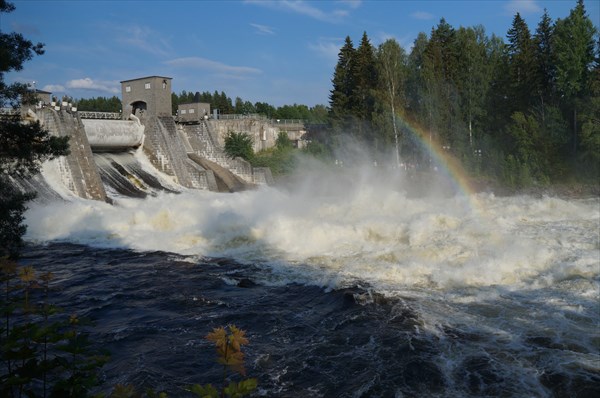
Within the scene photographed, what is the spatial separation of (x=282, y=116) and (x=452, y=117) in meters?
57.6

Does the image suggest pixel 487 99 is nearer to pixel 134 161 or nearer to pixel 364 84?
pixel 364 84

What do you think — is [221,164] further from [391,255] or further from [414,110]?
[391,255]

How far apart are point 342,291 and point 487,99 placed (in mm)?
30789

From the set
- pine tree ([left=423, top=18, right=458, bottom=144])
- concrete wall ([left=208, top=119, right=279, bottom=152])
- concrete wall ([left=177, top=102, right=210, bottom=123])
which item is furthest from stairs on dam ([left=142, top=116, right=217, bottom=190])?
pine tree ([left=423, top=18, right=458, bottom=144])

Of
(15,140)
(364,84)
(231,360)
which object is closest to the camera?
Answer: (231,360)

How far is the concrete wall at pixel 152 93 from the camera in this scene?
34938 millimetres

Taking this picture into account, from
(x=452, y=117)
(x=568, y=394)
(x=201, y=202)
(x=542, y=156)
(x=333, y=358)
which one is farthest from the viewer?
(x=452, y=117)

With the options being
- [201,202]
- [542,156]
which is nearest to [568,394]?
[201,202]

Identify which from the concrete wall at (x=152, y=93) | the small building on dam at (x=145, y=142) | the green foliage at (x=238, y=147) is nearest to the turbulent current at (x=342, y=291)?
the small building on dam at (x=145, y=142)

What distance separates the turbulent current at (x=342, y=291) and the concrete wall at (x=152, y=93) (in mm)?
14767

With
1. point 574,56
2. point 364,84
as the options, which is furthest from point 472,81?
point 364,84

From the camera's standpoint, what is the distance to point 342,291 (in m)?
11.7

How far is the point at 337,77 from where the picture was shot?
45125 mm

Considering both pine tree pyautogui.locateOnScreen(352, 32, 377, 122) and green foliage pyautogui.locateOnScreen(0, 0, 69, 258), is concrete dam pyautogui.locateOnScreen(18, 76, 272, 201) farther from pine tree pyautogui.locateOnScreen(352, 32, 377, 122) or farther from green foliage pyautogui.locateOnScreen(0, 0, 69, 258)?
green foliage pyautogui.locateOnScreen(0, 0, 69, 258)
